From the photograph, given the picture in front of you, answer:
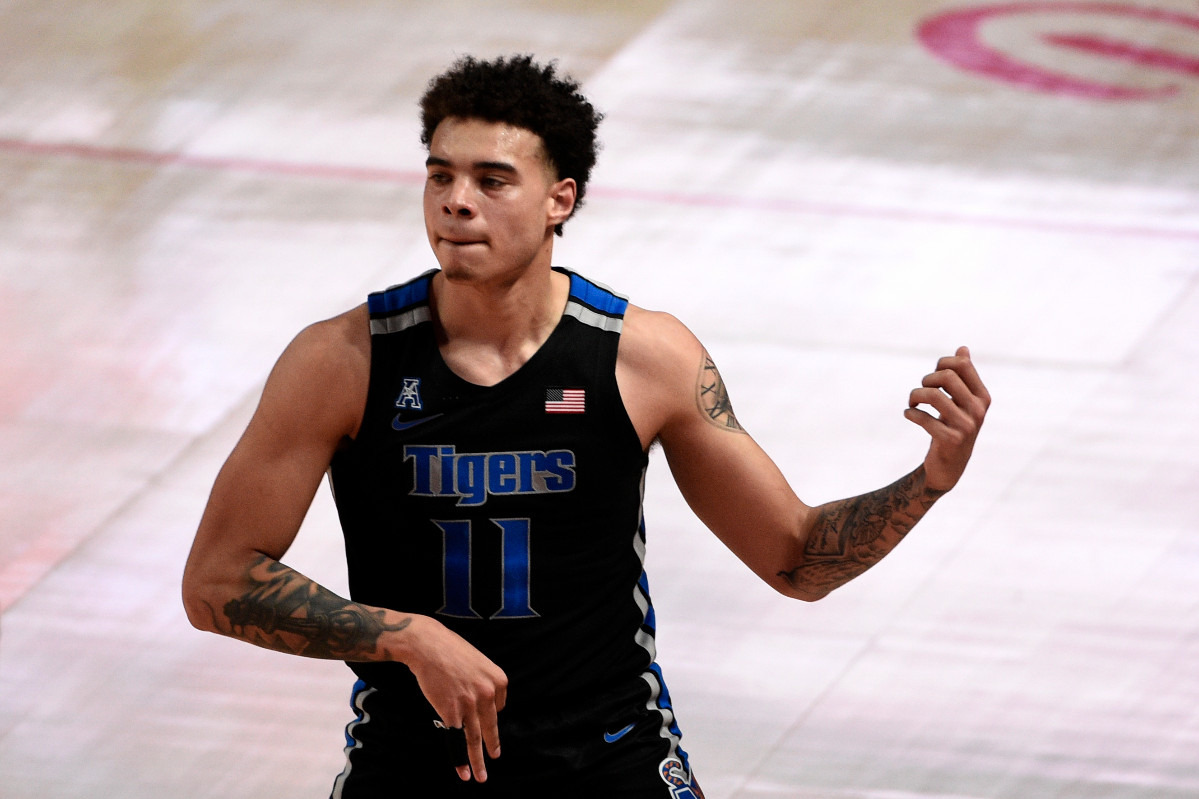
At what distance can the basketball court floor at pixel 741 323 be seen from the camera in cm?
422

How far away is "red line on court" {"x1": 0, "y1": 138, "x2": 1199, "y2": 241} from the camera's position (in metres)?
7.12

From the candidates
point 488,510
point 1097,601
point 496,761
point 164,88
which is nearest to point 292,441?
point 488,510

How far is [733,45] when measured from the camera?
910 cm

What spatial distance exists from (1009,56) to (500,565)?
698 cm

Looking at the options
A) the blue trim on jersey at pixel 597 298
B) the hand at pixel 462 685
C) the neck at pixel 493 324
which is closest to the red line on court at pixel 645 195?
the blue trim on jersey at pixel 597 298

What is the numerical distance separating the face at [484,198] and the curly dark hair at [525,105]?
0.02 metres

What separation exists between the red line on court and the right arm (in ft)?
15.1

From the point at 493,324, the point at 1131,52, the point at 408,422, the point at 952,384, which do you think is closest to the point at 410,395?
the point at 408,422

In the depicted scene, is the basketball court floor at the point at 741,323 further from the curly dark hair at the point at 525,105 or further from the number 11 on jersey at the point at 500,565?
the curly dark hair at the point at 525,105

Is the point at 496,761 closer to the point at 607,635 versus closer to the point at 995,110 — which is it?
the point at 607,635

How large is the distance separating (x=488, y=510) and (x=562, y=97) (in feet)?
2.41

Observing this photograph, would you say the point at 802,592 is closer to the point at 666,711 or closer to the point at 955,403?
the point at 666,711

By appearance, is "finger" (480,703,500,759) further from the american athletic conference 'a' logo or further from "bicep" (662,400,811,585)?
"bicep" (662,400,811,585)

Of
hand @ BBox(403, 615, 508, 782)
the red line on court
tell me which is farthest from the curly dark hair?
the red line on court
